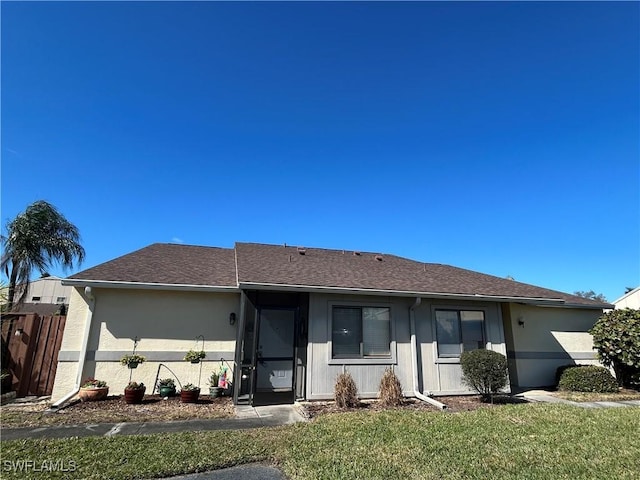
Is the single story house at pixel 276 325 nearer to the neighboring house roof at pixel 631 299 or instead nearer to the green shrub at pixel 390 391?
the green shrub at pixel 390 391

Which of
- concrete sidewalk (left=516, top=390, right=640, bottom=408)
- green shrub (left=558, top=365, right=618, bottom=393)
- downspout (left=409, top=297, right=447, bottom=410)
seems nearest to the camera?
concrete sidewalk (left=516, top=390, right=640, bottom=408)

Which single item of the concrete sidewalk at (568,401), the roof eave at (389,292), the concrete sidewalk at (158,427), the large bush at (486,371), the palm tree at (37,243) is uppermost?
the palm tree at (37,243)

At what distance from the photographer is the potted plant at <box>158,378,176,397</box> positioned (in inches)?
336

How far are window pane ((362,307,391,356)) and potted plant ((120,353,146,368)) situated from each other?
6153 mm

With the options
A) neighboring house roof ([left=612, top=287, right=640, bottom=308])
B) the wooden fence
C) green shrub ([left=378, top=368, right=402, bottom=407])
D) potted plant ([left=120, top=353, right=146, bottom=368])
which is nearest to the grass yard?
green shrub ([left=378, top=368, right=402, bottom=407])

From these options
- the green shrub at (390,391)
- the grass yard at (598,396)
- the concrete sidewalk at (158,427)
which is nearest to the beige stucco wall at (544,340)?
the grass yard at (598,396)

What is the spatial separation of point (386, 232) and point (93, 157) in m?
13.2

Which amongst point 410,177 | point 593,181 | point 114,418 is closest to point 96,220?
point 114,418

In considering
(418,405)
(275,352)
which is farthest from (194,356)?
(418,405)

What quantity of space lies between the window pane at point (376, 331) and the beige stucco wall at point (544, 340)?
5.14 m

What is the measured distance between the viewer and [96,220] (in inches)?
534

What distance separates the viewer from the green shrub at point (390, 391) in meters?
8.12

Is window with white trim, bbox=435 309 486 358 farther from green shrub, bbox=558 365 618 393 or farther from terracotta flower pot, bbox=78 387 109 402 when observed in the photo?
terracotta flower pot, bbox=78 387 109 402
